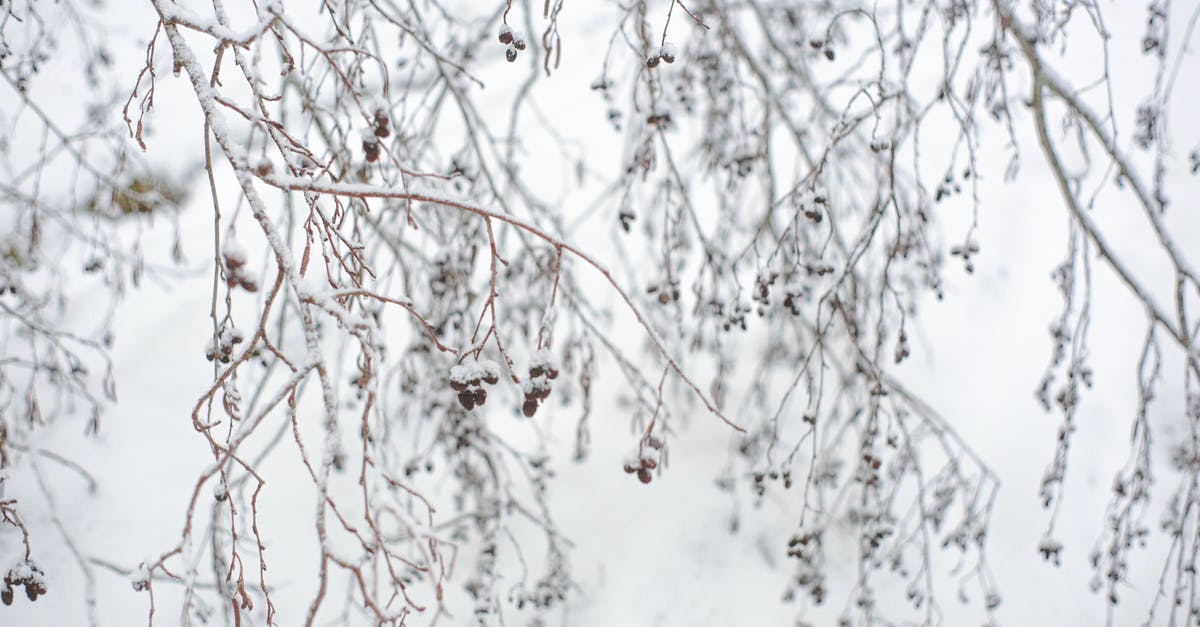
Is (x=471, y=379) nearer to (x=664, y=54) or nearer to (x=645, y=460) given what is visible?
(x=645, y=460)

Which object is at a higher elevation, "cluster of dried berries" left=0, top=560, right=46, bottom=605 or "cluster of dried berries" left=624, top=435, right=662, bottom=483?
"cluster of dried berries" left=624, top=435, right=662, bottom=483

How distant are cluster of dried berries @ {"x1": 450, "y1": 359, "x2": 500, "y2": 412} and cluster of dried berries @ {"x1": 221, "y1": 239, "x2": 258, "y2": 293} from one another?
25 centimetres

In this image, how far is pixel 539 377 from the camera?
0.96m

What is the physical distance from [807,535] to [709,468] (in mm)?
1256

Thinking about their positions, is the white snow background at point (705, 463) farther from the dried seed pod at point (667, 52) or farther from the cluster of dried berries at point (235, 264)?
the cluster of dried berries at point (235, 264)

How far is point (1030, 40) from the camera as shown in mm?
1479

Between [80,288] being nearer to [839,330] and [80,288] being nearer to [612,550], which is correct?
[612,550]

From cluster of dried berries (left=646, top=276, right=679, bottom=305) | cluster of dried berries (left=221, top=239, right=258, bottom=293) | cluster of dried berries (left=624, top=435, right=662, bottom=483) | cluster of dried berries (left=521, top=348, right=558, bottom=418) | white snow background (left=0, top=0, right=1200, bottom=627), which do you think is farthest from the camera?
white snow background (left=0, top=0, right=1200, bottom=627)

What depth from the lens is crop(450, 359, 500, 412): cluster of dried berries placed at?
35.2 inches

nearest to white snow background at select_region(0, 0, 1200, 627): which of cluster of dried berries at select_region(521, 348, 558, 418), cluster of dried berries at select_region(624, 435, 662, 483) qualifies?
cluster of dried berries at select_region(624, 435, 662, 483)

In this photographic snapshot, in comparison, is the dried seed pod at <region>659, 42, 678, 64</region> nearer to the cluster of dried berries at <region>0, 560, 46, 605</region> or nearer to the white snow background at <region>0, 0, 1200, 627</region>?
the white snow background at <region>0, 0, 1200, 627</region>

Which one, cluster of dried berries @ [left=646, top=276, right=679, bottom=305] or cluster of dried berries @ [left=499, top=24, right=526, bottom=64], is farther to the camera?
cluster of dried berries @ [left=646, top=276, right=679, bottom=305]

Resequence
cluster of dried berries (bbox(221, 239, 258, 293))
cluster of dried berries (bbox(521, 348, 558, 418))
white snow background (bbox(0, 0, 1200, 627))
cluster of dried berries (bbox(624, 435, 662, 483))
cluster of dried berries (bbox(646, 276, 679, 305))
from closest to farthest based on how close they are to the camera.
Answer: cluster of dried berries (bbox(221, 239, 258, 293))
cluster of dried berries (bbox(521, 348, 558, 418))
cluster of dried berries (bbox(624, 435, 662, 483))
cluster of dried berries (bbox(646, 276, 679, 305))
white snow background (bbox(0, 0, 1200, 627))

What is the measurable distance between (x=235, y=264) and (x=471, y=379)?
11.6 inches
